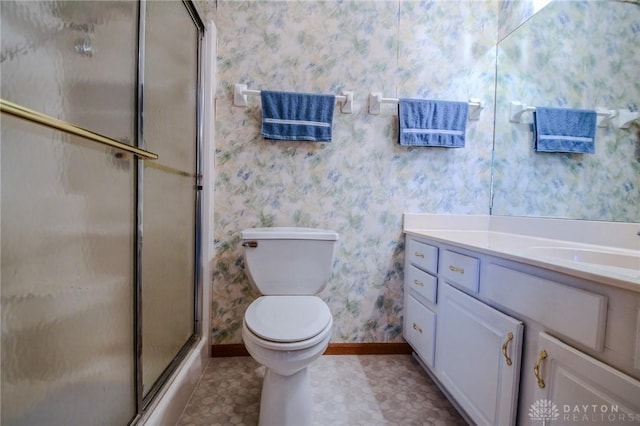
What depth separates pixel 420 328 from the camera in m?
1.38

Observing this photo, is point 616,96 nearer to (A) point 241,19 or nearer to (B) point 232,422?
(A) point 241,19

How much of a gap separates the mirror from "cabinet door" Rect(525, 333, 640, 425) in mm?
751

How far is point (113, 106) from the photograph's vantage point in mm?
763

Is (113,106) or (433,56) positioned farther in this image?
(433,56)

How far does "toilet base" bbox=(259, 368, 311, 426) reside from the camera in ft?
3.28

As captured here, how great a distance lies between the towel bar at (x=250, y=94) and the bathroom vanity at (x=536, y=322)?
0.83 meters

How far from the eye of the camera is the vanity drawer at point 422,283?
1268 millimetres

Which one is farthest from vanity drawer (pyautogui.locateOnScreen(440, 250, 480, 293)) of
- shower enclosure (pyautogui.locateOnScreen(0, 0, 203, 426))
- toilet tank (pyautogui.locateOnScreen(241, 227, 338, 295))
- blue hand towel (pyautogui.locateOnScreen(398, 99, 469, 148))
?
shower enclosure (pyautogui.locateOnScreen(0, 0, 203, 426))

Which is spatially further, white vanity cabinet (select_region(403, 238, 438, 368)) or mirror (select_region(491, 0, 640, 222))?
white vanity cabinet (select_region(403, 238, 438, 368))

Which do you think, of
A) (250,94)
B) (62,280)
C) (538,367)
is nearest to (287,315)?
(62,280)

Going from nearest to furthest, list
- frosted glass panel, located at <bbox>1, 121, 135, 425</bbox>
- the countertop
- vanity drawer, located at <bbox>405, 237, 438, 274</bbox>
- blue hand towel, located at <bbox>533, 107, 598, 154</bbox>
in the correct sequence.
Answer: frosted glass panel, located at <bbox>1, 121, 135, 425</bbox>
the countertop
blue hand towel, located at <bbox>533, 107, 598, 154</bbox>
vanity drawer, located at <bbox>405, 237, 438, 274</bbox>

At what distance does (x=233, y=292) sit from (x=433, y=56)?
1.86 meters

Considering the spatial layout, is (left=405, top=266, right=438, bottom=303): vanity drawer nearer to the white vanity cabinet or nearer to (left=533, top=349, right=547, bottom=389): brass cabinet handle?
the white vanity cabinet

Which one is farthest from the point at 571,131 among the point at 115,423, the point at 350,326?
the point at 115,423
